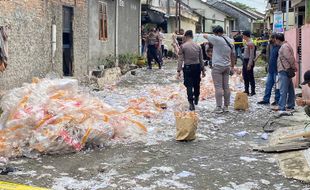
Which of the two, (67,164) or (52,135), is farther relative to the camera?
(52,135)

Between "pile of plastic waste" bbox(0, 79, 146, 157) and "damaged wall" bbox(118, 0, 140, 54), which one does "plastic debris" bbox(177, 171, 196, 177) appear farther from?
"damaged wall" bbox(118, 0, 140, 54)

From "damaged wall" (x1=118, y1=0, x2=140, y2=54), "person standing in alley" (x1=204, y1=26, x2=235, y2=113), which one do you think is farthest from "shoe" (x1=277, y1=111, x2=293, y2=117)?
"damaged wall" (x1=118, y1=0, x2=140, y2=54)

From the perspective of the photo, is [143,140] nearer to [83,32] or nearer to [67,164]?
[67,164]

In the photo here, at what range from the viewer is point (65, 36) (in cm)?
1404

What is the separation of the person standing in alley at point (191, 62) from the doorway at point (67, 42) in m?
4.98

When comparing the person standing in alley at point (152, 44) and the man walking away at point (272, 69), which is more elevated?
the person standing in alley at point (152, 44)

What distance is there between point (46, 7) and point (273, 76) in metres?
5.93

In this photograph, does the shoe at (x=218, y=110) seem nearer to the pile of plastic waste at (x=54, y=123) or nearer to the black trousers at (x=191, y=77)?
the black trousers at (x=191, y=77)

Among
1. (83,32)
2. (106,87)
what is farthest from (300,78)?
(83,32)

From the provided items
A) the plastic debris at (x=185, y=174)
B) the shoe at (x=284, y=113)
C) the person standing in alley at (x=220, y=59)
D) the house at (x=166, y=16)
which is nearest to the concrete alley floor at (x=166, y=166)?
the plastic debris at (x=185, y=174)

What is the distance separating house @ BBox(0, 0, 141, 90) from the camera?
10695 mm

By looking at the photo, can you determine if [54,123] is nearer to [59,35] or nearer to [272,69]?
[272,69]

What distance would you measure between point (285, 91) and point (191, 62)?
6.40 ft

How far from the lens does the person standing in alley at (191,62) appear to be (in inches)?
388
